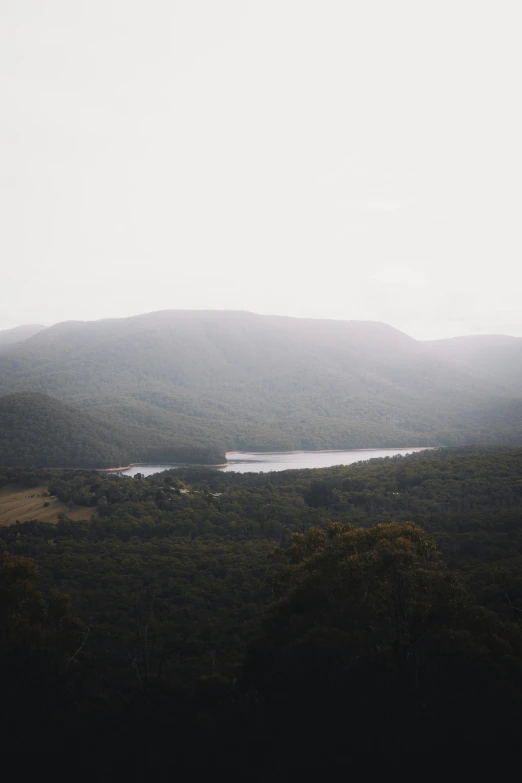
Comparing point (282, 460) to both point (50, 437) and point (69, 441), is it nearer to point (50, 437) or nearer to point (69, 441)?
point (69, 441)

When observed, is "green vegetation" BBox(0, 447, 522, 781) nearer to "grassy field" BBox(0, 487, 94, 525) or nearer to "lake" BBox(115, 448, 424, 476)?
"grassy field" BBox(0, 487, 94, 525)

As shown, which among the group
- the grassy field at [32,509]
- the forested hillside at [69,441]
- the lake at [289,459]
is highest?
the forested hillside at [69,441]

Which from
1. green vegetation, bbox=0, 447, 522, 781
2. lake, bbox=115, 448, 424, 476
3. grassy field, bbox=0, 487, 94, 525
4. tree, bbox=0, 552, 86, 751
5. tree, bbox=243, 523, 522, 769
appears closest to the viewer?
tree, bbox=243, 523, 522, 769

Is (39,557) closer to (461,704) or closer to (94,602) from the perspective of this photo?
(94,602)

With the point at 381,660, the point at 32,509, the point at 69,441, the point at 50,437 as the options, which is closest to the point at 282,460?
the point at 69,441

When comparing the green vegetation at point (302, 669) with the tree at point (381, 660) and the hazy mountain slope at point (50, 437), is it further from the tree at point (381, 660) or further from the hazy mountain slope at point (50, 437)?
the hazy mountain slope at point (50, 437)

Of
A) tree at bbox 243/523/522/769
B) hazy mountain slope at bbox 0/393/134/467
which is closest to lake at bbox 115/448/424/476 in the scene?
hazy mountain slope at bbox 0/393/134/467

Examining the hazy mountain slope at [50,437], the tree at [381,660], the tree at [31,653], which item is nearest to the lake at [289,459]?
the hazy mountain slope at [50,437]
